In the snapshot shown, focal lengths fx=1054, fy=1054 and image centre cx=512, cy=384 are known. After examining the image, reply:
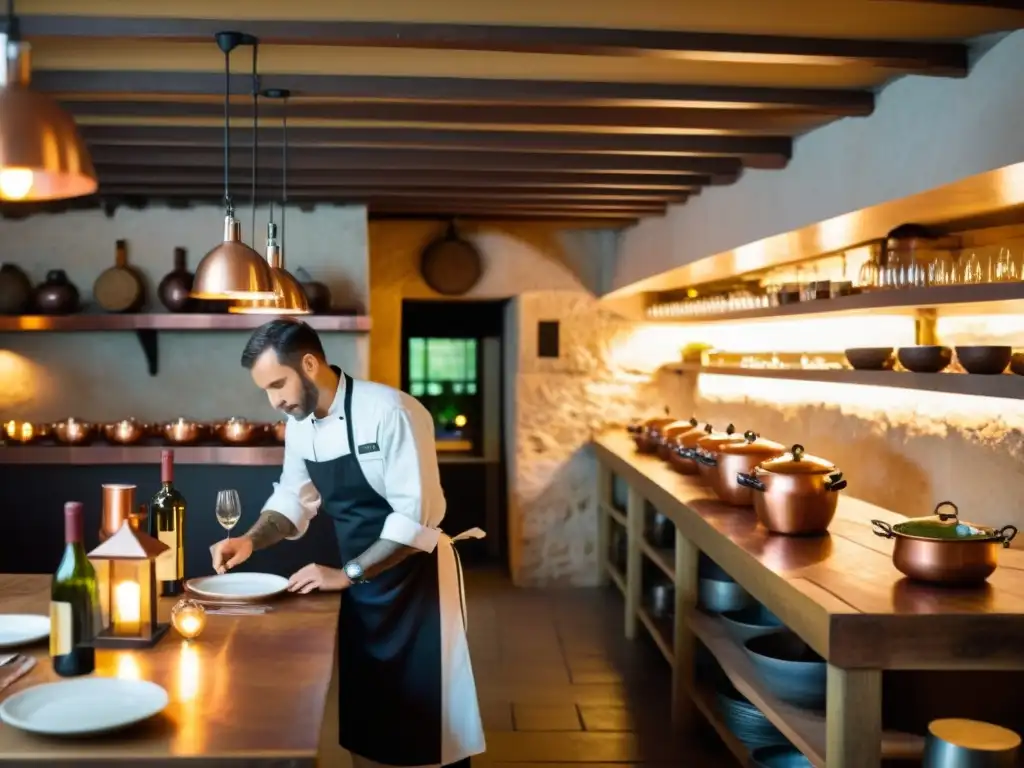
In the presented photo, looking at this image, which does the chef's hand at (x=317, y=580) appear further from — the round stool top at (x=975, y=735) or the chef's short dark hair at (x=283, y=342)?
the round stool top at (x=975, y=735)

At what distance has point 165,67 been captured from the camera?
11.9 feet

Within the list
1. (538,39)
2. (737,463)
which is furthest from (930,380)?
(538,39)

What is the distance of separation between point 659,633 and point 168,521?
3190 millimetres

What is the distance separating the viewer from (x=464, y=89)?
12.1ft

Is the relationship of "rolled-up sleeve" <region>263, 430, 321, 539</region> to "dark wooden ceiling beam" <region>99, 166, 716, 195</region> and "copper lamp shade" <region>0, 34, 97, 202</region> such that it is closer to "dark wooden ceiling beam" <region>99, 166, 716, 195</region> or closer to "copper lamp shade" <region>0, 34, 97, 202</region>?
"copper lamp shade" <region>0, 34, 97, 202</region>

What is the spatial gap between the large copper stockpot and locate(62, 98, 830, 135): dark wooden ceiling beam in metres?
2.27

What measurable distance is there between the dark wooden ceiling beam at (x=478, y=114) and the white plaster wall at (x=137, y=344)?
7.99 feet

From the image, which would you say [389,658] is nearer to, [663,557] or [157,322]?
[663,557]

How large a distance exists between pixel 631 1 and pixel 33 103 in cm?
160

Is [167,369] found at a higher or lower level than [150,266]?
lower

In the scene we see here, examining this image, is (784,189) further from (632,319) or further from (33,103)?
(632,319)

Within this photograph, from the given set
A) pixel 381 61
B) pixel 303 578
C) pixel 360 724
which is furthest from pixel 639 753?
pixel 381 61

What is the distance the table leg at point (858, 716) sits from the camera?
8.93 feet

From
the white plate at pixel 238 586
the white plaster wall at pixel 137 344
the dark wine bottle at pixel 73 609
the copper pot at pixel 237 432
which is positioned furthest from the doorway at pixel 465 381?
the dark wine bottle at pixel 73 609
